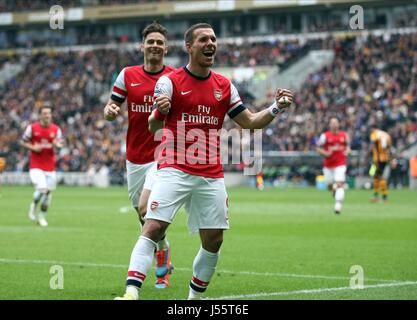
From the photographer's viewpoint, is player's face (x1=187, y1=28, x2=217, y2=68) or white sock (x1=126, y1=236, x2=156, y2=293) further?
player's face (x1=187, y1=28, x2=217, y2=68)

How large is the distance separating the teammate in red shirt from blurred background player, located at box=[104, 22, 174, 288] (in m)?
1.94

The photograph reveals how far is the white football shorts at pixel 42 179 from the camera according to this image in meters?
21.4

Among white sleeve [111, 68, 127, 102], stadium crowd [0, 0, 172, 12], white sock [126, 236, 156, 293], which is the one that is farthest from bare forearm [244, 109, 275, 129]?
stadium crowd [0, 0, 172, 12]

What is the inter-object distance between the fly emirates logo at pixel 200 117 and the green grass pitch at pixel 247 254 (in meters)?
2.07

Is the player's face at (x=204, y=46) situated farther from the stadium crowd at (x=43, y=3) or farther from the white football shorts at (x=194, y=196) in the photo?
the stadium crowd at (x=43, y=3)

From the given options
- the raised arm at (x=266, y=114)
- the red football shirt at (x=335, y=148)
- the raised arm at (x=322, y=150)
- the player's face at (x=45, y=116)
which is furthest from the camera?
the red football shirt at (x=335, y=148)

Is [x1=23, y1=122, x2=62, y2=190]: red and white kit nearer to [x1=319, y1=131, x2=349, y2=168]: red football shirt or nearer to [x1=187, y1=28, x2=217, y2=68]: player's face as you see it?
[x1=319, y1=131, x2=349, y2=168]: red football shirt

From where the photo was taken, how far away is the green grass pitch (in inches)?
411

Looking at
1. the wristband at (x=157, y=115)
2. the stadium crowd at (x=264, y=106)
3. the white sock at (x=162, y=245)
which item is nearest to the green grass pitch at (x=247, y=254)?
the white sock at (x=162, y=245)

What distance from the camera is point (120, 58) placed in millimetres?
66500

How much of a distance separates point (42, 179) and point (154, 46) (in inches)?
431

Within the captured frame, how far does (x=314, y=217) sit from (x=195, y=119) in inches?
600
